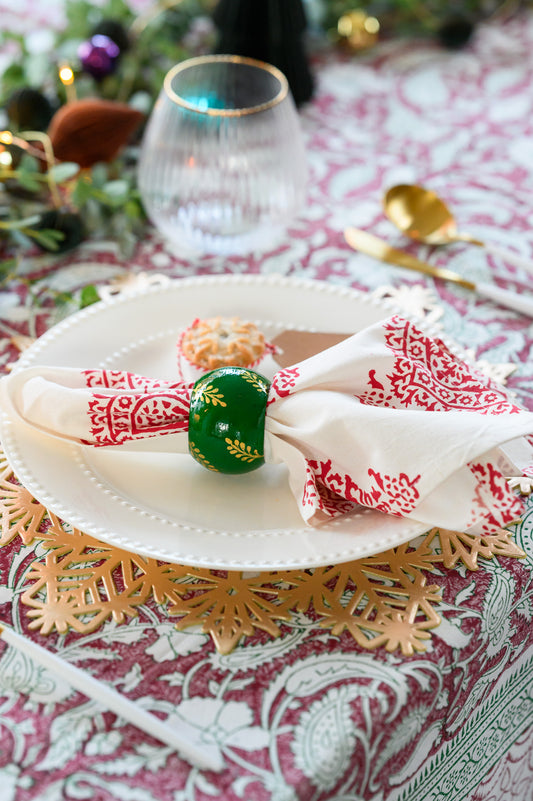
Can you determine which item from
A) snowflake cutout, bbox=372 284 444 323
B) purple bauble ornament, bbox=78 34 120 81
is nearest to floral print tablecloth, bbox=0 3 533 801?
snowflake cutout, bbox=372 284 444 323

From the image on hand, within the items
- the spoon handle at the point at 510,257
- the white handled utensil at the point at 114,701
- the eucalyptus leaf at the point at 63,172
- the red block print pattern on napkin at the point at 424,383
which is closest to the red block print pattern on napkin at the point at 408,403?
the red block print pattern on napkin at the point at 424,383

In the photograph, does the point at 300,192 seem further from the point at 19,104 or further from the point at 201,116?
the point at 19,104

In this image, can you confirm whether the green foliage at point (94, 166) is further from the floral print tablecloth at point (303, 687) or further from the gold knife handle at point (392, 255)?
the gold knife handle at point (392, 255)

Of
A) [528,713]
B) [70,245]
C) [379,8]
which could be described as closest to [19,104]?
[70,245]

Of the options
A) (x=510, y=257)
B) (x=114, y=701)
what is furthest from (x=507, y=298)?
(x=114, y=701)

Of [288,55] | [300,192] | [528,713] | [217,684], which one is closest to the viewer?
[217,684]

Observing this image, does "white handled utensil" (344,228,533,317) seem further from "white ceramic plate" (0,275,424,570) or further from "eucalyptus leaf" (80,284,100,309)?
"eucalyptus leaf" (80,284,100,309)

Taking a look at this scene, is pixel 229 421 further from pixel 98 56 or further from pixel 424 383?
pixel 98 56
